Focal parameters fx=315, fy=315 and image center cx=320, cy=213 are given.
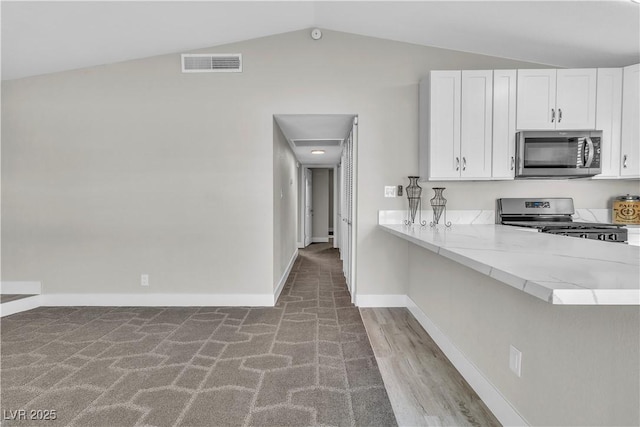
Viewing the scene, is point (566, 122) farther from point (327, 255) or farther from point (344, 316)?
point (327, 255)

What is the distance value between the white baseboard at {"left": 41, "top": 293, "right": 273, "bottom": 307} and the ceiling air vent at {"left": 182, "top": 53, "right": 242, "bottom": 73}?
7.57 feet

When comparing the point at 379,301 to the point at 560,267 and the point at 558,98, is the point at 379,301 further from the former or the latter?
the point at 558,98

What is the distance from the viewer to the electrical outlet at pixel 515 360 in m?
1.47

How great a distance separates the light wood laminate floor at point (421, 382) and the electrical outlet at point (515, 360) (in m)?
0.31

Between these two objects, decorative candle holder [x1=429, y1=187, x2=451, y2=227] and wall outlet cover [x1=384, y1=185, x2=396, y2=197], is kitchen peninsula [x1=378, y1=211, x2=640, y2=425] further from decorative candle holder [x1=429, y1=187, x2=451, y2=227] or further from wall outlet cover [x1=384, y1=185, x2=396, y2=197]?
wall outlet cover [x1=384, y1=185, x2=396, y2=197]

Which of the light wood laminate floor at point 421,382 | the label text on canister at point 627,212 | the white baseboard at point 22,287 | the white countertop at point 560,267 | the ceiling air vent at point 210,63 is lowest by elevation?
the light wood laminate floor at point 421,382

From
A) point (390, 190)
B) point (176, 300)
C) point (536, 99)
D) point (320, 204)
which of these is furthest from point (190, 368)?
point (320, 204)

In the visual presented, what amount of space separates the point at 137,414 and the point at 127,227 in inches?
85.0

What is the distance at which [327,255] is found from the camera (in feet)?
21.7

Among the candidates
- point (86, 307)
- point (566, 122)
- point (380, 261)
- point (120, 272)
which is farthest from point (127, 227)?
point (566, 122)

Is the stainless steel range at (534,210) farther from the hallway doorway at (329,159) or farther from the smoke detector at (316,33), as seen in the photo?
the smoke detector at (316,33)

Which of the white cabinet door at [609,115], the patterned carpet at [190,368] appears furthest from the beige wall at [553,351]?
the white cabinet door at [609,115]

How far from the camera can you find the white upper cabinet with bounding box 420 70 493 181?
2.88 metres

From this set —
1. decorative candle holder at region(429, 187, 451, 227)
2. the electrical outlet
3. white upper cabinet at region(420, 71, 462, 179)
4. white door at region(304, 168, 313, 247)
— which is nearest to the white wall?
white door at region(304, 168, 313, 247)
